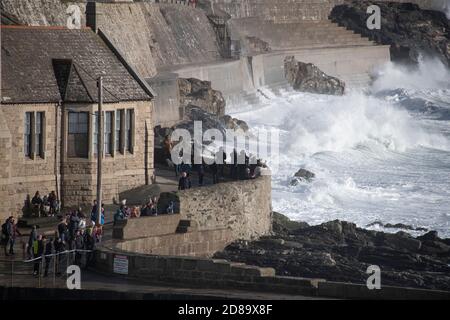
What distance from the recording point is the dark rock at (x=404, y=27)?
90.9m

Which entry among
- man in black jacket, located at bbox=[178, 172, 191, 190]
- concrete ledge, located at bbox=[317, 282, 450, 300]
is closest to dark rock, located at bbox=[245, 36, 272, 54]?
man in black jacket, located at bbox=[178, 172, 191, 190]

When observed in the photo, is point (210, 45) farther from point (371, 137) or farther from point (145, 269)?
point (145, 269)

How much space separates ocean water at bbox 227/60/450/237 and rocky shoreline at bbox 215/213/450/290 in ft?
11.9

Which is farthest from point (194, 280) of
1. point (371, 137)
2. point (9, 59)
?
point (371, 137)

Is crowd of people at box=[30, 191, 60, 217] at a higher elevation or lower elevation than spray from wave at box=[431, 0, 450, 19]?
lower

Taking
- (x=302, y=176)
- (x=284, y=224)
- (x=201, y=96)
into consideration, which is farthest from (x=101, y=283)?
(x=201, y=96)

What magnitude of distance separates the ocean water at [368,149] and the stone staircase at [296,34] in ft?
9.44

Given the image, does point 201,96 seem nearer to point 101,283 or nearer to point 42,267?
point 42,267

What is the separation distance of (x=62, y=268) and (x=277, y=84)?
1786 inches

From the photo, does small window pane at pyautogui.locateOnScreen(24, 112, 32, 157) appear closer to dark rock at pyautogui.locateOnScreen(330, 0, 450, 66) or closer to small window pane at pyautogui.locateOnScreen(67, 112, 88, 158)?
small window pane at pyautogui.locateOnScreen(67, 112, 88, 158)

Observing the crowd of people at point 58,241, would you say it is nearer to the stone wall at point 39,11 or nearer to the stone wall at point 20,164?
the stone wall at point 20,164

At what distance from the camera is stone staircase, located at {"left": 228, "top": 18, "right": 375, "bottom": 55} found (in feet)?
264

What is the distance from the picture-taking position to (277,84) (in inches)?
2894
